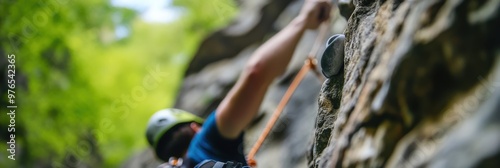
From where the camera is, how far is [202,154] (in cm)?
358

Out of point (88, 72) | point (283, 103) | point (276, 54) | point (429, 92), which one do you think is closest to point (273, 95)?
point (283, 103)

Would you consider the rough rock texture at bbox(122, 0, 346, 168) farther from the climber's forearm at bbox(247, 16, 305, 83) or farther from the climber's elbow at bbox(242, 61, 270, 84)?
the climber's elbow at bbox(242, 61, 270, 84)

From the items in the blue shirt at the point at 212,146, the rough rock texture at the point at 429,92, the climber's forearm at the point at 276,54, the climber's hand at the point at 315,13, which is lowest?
the blue shirt at the point at 212,146

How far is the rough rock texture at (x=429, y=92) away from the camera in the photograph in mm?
1459

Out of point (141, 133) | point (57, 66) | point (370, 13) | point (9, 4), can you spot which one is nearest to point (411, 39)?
point (370, 13)

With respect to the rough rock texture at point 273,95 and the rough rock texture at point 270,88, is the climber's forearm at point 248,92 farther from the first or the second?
the rough rock texture at point 270,88

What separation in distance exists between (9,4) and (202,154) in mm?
5120

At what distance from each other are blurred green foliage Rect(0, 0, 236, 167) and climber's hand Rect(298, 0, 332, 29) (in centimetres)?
483

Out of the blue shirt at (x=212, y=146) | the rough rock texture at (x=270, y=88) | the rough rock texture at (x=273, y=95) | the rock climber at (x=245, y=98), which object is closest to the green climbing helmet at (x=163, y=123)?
the rock climber at (x=245, y=98)

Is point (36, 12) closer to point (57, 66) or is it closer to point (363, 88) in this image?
point (57, 66)

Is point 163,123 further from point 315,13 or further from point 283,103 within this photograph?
point 315,13

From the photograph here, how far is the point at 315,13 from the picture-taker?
3830 millimetres

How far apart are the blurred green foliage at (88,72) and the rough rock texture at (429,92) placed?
6.46m

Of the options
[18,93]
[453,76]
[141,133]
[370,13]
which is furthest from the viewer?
[141,133]
